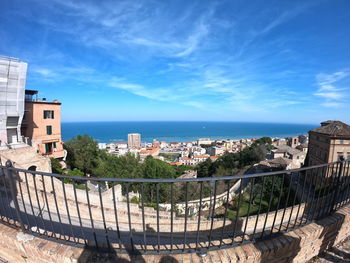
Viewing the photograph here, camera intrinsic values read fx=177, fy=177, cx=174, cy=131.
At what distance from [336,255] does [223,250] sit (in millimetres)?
1964

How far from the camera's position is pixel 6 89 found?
1466cm

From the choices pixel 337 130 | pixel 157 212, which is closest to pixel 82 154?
pixel 157 212

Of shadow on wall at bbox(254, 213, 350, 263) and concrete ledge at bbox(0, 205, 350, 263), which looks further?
shadow on wall at bbox(254, 213, 350, 263)

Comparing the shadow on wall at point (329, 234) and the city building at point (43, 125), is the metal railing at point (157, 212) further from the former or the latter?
the city building at point (43, 125)

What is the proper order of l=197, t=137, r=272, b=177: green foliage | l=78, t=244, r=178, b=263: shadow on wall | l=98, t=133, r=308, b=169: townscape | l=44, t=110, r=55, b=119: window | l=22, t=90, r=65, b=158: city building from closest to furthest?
l=78, t=244, r=178, b=263: shadow on wall → l=22, t=90, r=65, b=158: city building → l=44, t=110, r=55, b=119: window → l=98, t=133, r=308, b=169: townscape → l=197, t=137, r=272, b=177: green foliage

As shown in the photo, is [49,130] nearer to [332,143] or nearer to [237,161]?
[332,143]

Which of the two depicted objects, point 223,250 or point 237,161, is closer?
point 223,250

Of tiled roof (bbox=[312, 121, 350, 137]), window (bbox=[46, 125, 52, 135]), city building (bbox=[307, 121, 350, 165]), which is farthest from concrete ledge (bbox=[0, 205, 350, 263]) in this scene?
tiled roof (bbox=[312, 121, 350, 137])

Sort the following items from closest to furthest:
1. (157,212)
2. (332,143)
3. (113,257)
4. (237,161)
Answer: (157,212), (113,257), (332,143), (237,161)

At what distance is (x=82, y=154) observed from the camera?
62.3 ft

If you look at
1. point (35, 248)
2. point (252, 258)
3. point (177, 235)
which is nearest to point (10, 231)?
point (35, 248)

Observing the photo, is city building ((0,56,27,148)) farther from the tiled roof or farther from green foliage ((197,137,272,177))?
the tiled roof

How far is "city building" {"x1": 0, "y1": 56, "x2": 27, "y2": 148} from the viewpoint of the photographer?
14.4 meters

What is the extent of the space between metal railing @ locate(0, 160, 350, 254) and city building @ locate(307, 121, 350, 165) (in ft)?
30.6
